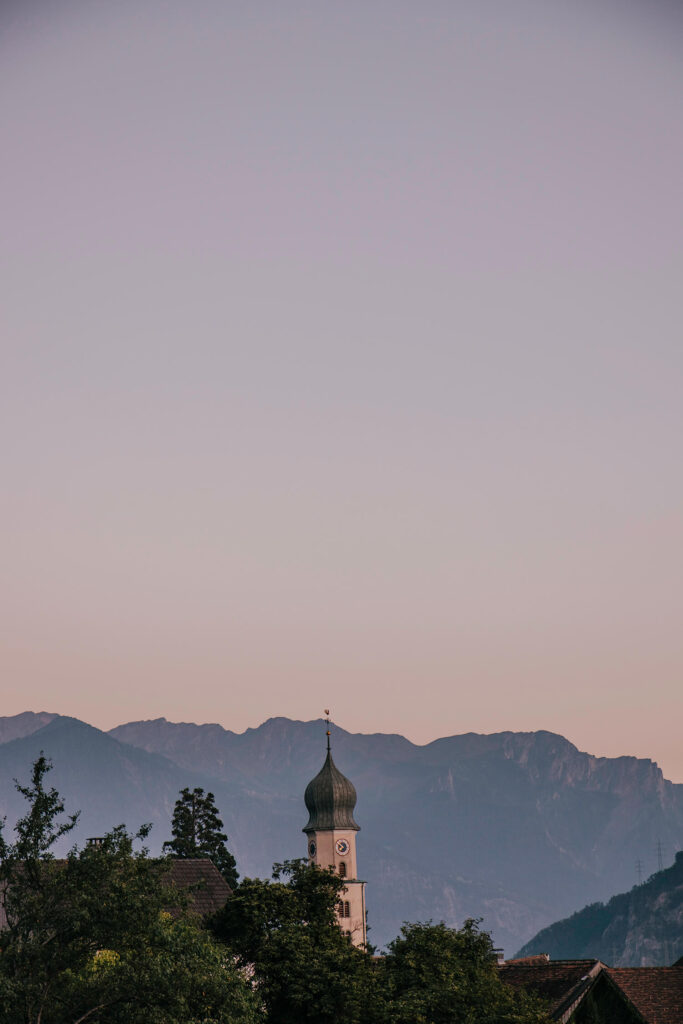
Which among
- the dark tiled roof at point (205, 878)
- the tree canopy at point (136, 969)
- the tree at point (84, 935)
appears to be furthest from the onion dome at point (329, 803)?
the tree at point (84, 935)

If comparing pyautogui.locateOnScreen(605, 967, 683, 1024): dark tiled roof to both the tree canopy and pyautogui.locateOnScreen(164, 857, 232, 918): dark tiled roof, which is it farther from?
pyautogui.locateOnScreen(164, 857, 232, 918): dark tiled roof

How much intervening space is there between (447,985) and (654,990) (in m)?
20.9

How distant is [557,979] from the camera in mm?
66875

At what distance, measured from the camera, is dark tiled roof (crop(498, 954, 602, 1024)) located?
62.8 metres

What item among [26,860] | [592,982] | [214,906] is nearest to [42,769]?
[26,860]

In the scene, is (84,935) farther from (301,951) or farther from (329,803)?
(329,803)

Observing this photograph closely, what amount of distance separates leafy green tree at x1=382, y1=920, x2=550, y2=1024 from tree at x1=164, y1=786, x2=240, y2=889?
63.3 m

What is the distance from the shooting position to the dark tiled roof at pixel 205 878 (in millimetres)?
89000

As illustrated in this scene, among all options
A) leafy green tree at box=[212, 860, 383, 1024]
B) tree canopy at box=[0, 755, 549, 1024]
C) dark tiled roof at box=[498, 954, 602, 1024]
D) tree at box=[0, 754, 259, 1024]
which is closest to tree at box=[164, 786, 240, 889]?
dark tiled roof at box=[498, 954, 602, 1024]

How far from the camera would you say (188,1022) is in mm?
41688

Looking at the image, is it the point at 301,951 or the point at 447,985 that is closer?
the point at 447,985

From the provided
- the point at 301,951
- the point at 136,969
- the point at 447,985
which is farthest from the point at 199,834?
the point at 136,969

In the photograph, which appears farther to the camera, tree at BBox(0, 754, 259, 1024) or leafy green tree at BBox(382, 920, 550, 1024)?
leafy green tree at BBox(382, 920, 550, 1024)

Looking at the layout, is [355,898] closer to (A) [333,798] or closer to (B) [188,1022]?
(A) [333,798]
